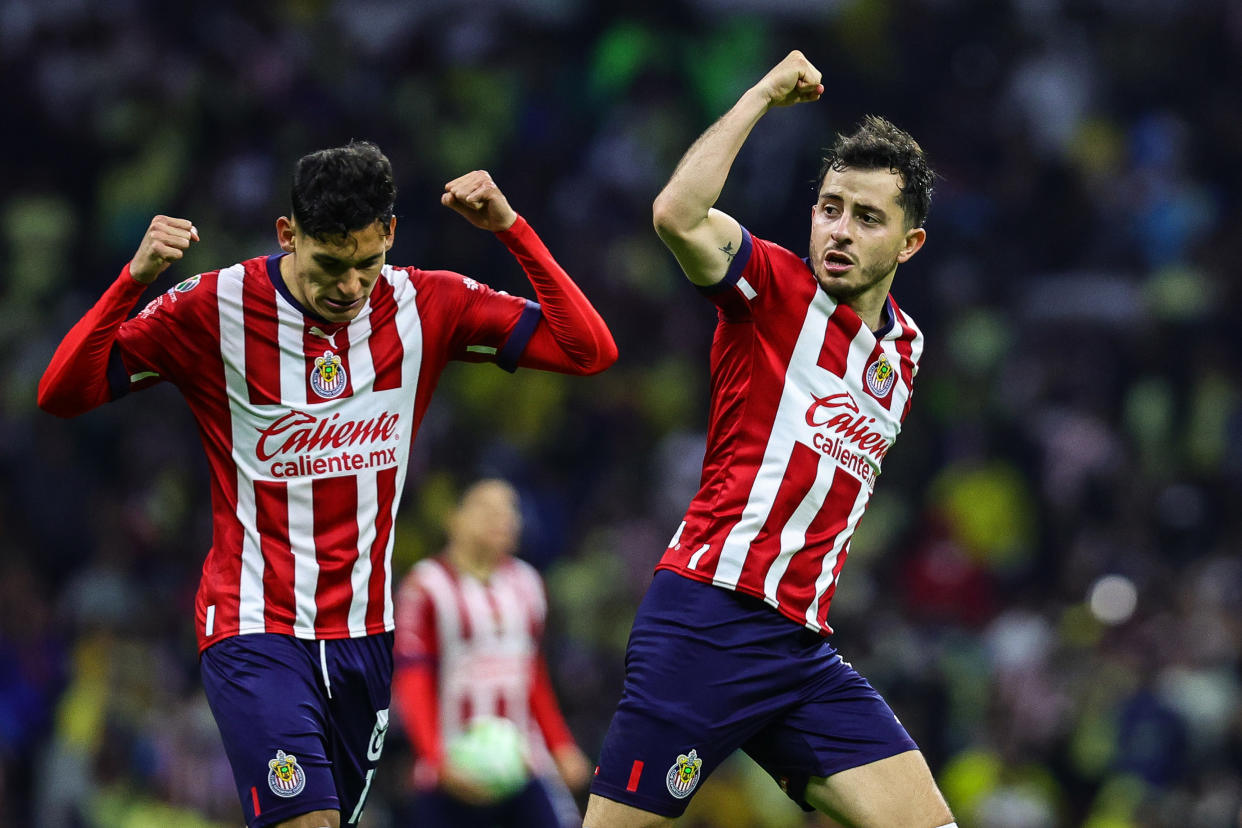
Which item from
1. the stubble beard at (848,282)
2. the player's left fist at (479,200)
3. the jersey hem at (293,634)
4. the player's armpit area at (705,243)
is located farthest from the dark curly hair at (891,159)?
the jersey hem at (293,634)

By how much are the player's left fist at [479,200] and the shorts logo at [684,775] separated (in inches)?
60.7

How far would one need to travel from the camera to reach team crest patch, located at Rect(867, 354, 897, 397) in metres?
4.47

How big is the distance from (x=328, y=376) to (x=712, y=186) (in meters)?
1.17

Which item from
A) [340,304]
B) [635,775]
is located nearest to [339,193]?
[340,304]

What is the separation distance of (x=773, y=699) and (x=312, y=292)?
1.69 meters

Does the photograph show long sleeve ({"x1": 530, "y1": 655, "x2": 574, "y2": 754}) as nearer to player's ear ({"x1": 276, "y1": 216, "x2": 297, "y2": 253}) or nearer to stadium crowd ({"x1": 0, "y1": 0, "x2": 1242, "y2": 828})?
stadium crowd ({"x1": 0, "y1": 0, "x2": 1242, "y2": 828})

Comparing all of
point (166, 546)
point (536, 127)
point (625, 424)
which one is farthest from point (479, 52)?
point (166, 546)

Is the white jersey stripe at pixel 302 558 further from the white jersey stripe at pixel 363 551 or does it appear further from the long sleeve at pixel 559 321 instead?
the long sleeve at pixel 559 321

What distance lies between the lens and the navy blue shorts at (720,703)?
4215 millimetres

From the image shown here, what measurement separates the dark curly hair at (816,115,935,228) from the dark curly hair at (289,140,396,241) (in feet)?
4.23

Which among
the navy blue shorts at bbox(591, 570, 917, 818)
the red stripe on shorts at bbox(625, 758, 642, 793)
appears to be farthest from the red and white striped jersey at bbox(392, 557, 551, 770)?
the red stripe on shorts at bbox(625, 758, 642, 793)

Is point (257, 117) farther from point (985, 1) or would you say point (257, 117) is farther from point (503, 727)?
point (503, 727)

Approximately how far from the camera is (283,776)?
401cm

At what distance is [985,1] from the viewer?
41.9ft
